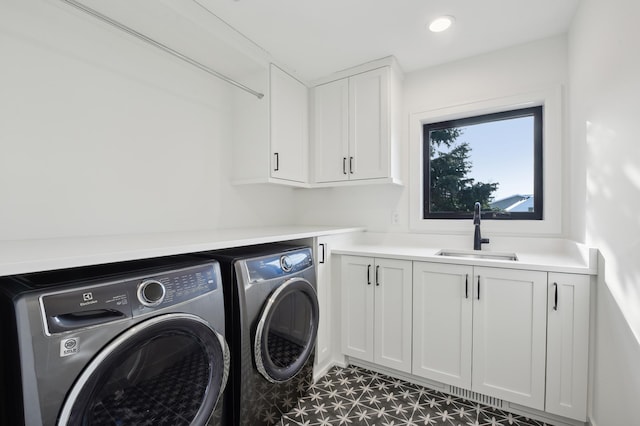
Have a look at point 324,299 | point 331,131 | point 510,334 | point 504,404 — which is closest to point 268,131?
point 331,131

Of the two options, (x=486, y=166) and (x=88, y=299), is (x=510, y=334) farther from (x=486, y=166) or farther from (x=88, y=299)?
(x=88, y=299)

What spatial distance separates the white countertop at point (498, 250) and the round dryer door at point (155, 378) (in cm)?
117

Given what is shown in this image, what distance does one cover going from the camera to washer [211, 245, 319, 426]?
133 cm

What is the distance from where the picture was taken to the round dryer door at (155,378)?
0.85m

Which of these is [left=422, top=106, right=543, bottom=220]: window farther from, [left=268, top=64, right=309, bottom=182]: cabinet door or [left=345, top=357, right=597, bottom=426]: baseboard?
[left=345, top=357, right=597, bottom=426]: baseboard

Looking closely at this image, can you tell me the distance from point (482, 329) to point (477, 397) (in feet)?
1.49

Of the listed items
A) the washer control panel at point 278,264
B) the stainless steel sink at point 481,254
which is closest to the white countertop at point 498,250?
the stainless steel sink at point 481,254

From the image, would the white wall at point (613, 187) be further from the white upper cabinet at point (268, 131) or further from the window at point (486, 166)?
the white upper cabinet at point (268, 131)

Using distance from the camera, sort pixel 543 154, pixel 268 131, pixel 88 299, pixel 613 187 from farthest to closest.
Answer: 1. pixel 268 131
2. pixel 543 154
3. pixel 613 187
4. pixel 88 299

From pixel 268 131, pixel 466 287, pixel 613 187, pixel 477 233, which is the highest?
pixel 268 131

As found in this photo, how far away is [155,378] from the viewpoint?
1.03 metres

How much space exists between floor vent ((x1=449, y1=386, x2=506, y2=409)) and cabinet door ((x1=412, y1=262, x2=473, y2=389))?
0.11m

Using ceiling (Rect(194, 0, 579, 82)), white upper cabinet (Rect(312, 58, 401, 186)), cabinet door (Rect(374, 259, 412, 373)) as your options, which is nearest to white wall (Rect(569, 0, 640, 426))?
ceiling (Rect(194, 0, 579, 82))

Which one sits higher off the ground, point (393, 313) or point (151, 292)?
point (151, 292)
